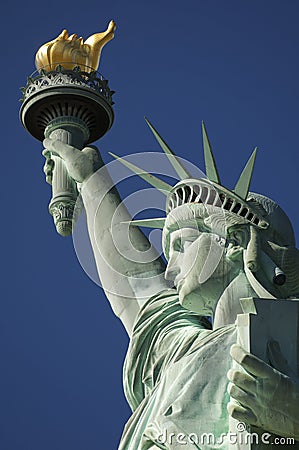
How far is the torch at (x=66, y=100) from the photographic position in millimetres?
15516

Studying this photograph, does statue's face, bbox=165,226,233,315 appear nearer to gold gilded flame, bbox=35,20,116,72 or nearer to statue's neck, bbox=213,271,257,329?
statue's neck, bbox=213,271,257,329

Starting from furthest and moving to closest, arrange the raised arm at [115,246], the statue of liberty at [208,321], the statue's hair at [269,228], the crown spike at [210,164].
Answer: the raised arm at [115,246], the crown spike at [210,164], the statue's hair at [269,228], the statue of liberty at [208,321]

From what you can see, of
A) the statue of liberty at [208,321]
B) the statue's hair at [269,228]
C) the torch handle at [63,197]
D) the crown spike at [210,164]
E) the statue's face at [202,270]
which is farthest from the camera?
the torch handle at [63,197]

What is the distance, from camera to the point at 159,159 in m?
12.4

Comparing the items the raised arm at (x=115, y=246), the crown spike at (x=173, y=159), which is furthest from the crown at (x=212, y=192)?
the raised arm at (x=115, y=246)

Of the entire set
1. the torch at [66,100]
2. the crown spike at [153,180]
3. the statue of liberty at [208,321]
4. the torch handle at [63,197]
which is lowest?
the statue of liberty at [208,321]

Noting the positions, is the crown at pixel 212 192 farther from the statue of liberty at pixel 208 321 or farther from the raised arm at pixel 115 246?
the raised arm at pixel 115 246

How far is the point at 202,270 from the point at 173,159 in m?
1.45

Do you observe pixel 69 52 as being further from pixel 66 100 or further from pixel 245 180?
pixel 245 180

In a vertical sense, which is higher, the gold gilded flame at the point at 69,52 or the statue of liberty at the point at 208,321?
the gold gilded flame at the point at 69,52

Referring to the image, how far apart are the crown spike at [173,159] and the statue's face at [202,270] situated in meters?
0.69

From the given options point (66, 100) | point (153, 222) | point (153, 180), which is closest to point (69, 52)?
point (66, 100)

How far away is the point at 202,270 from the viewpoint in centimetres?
1112

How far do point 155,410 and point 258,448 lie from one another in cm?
155
